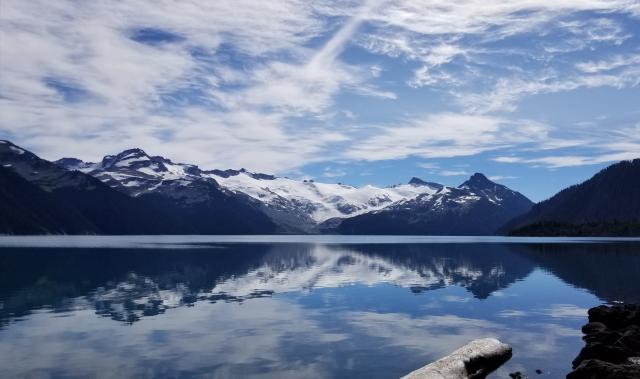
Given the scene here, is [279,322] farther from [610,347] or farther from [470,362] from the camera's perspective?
[610,347]

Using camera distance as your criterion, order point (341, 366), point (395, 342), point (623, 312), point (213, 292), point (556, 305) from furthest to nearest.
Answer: point (213, 292), point (556, 305), point (623, 312), point (395, 342), point (341, 366)

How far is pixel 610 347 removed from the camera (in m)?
32.0

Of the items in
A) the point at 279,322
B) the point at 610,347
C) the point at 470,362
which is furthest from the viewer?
the point at 279,322

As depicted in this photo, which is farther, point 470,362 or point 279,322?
point 279,322

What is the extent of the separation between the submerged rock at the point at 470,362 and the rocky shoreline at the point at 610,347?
13.3 feet

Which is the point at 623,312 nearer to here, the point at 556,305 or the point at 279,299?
the point at 556,305

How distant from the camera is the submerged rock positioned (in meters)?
27.2

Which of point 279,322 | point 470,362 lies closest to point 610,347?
point 470,362

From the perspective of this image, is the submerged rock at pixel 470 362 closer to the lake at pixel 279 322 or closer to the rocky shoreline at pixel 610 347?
the lake at pixel 279 322

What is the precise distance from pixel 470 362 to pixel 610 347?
8.90 meters

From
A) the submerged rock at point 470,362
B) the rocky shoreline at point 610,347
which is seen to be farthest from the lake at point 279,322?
the rocky shoreline at point 610,347

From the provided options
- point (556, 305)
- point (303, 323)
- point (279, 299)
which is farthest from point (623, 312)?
point (279, 299)

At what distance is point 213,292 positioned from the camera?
217 feet

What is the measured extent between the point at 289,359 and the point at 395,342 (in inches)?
328
